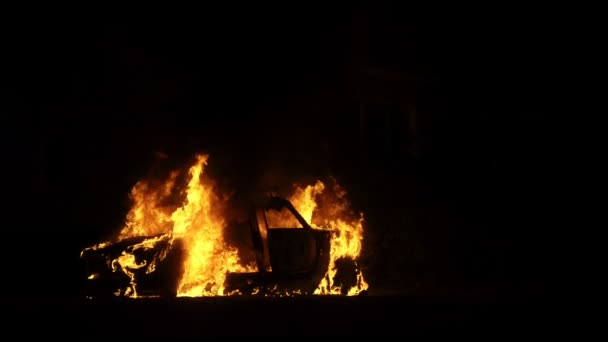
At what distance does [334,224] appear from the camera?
10.8 metres

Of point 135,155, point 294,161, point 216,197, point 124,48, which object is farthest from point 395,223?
point 124,48

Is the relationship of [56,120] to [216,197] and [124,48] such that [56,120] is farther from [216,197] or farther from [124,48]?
[216,197]

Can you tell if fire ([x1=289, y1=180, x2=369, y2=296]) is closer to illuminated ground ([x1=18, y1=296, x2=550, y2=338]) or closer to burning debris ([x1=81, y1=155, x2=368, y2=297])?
burning debris ([x1=81, y1=155, x2=368, y2=297])

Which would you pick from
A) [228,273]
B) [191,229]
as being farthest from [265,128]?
[228,273]

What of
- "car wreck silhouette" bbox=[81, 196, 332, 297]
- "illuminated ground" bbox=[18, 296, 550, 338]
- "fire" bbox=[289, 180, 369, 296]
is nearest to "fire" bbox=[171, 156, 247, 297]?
"car wreck silhouette" bbox=[81, 196, 332, 297]

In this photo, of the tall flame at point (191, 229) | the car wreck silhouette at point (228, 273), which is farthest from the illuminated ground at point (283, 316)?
the tall flame at point (191, 229)

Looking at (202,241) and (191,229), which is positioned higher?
(191,229)

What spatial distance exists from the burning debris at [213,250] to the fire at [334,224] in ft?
0.05

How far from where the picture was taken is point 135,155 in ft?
43.7

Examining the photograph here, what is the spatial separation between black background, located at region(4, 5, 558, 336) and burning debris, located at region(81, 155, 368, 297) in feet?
4.49

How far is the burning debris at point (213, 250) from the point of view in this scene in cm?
945

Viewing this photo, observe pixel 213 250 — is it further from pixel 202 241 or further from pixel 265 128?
pixel 265 128

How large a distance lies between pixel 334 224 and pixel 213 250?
1819 millimetres

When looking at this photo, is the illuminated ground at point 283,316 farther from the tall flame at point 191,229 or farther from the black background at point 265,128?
→ the black background at point 265,128
